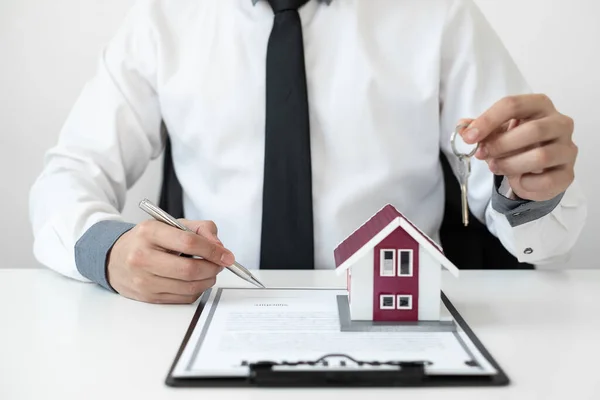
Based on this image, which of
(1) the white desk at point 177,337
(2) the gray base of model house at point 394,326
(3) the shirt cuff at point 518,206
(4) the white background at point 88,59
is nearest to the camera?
(1) the white desk at point 177,337

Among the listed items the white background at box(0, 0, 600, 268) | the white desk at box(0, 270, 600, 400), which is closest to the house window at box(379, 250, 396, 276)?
the white desk at box(0, 270, 600, 400)

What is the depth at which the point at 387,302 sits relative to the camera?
775 mm

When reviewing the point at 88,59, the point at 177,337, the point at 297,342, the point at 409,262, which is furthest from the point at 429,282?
the point at 88,59

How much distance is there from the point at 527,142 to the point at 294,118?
1.39 feet

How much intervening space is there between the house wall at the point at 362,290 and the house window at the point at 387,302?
0.04 ft

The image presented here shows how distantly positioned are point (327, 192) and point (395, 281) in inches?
17.1

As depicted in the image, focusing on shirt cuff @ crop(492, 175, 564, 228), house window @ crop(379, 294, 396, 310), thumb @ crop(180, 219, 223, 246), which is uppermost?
shirt cuff @ crop(492, 175, 564, 228)

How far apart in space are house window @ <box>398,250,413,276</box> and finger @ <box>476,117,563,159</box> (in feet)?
0.59

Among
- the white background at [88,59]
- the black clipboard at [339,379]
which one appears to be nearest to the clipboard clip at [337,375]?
the black clipboard at [339,379]

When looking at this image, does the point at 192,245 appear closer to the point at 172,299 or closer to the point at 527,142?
the point at 172,299

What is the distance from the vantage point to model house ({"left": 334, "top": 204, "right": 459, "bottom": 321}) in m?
0.76

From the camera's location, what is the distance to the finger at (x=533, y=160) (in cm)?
86

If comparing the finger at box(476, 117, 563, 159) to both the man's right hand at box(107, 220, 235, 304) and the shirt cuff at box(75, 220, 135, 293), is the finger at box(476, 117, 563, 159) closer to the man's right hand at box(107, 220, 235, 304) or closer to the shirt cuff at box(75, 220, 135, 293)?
the man's right hand at box(107, 220, 235, 304)

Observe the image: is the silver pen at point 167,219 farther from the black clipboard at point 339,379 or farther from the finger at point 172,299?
the black clipboard at point 339,379
